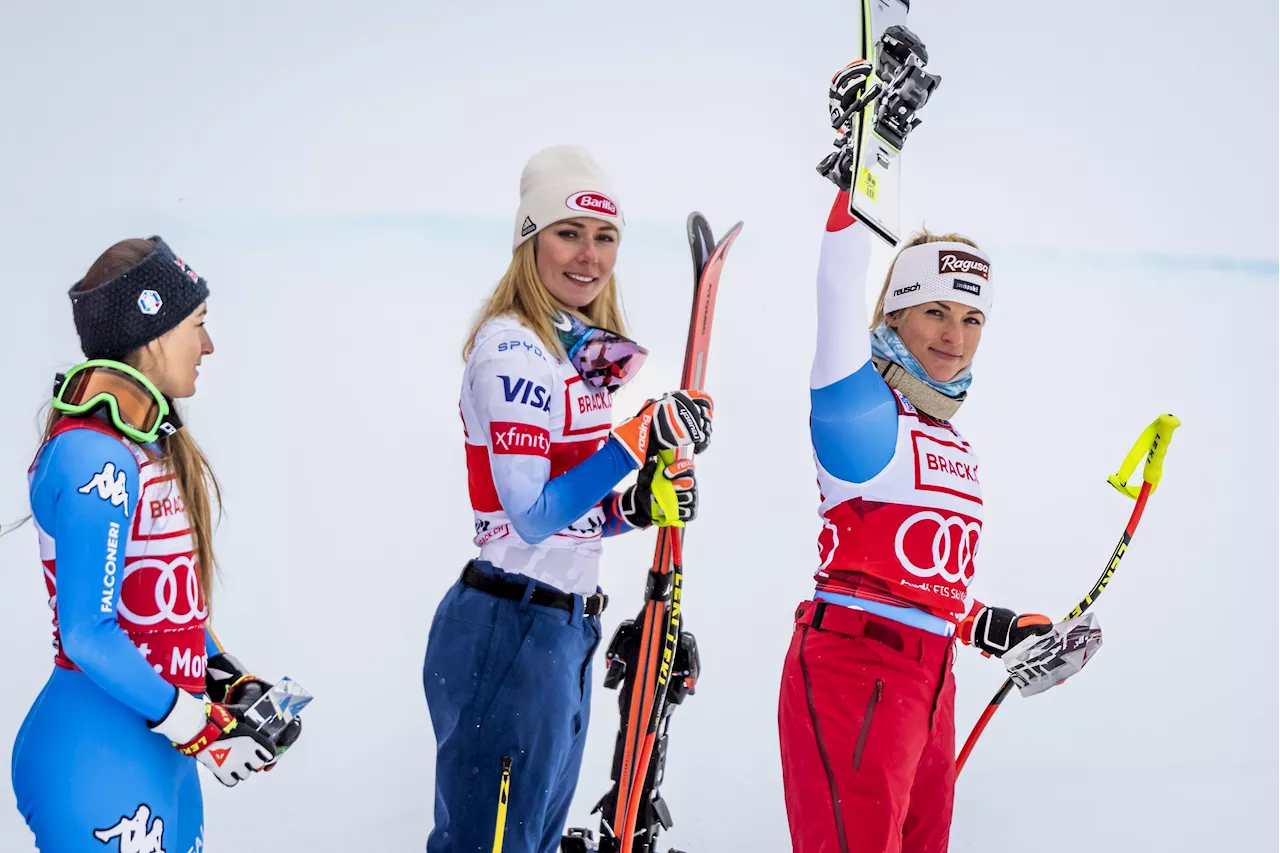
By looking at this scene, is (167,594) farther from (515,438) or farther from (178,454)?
(515,438)

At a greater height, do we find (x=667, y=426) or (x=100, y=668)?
(x=667, y=426)

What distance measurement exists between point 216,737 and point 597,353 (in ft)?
3.02

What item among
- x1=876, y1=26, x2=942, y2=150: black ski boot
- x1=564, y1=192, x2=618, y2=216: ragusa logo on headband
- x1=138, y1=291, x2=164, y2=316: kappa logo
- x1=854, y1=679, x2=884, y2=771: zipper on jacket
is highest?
x1=876, y1=26, x2=942, y2=150: black ski boot

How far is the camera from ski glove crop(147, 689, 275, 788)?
180 centimetres

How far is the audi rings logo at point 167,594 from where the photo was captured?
1879 mm

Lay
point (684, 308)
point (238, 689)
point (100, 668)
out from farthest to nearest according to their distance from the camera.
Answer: point (684, 308) < point (238, 689) < point (100, 668)

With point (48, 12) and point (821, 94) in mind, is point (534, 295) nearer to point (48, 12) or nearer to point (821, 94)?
point (821, 94)

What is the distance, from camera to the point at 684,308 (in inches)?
219

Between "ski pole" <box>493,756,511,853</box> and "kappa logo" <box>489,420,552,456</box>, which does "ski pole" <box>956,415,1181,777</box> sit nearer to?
"ski pole" <box>493,756,511,853</box>

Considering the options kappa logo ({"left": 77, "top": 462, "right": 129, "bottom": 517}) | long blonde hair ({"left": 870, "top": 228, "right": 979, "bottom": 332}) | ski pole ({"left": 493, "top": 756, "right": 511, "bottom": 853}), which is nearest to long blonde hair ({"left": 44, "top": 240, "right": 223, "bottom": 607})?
kappa logo ({"left": 77, "top": 462, "right": 129, "bottom": 517})

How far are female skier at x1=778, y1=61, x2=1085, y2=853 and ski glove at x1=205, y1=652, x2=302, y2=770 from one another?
82 centimetres

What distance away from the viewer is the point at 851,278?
2053 mm

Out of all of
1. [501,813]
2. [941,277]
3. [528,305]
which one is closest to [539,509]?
[528,305]

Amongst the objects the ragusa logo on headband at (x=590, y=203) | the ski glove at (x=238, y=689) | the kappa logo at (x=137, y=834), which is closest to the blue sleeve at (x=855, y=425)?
the ragusa logo on headband at (x=590, y=203)
